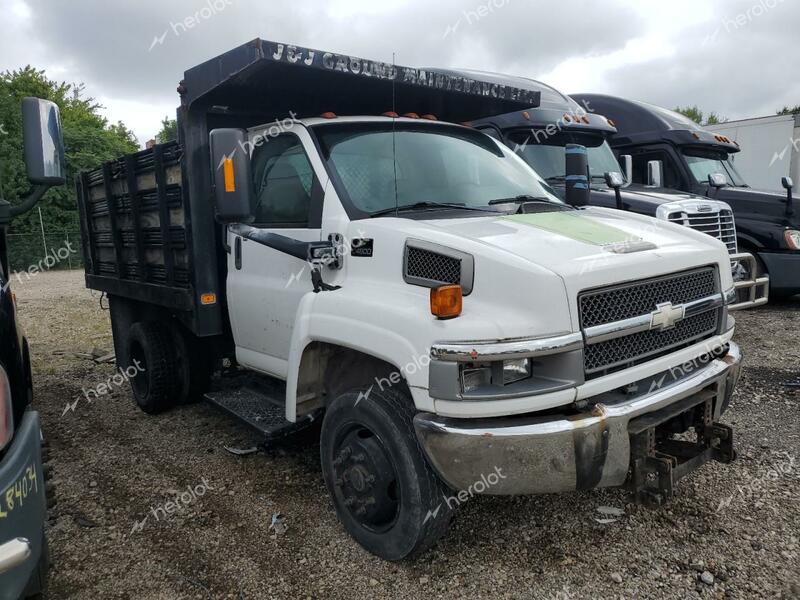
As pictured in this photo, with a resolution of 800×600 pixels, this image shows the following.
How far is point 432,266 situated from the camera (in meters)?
2.90

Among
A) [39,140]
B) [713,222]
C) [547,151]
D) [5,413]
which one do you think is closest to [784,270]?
[713,222]

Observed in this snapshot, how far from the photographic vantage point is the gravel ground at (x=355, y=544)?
9.67 feet

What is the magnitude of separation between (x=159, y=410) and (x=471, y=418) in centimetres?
376

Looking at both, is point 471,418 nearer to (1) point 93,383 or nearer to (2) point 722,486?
(2) point 722,486

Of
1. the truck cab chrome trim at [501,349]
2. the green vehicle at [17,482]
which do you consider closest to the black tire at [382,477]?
the truck cab chrome trim at [501,349]

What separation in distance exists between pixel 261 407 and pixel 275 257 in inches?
39.9

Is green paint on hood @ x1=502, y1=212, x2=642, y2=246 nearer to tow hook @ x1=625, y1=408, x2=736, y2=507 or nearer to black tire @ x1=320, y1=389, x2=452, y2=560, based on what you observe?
tow hook @ x1=625, y1=408, x2=736, y2=507

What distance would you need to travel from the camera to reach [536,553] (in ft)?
10.4

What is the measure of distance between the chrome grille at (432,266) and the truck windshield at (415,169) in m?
0.59

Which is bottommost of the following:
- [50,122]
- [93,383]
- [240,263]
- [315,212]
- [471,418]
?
[93,383]

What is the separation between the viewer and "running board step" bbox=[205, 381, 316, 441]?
374cm

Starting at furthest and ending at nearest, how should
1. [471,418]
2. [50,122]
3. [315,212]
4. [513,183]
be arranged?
1. [513,183]
2. [315,212]
3. [50,122]
4. [471,418]

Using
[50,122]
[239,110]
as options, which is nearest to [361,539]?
[50,122]

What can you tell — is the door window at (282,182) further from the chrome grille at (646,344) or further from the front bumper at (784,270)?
the front bumper at (784,270)
